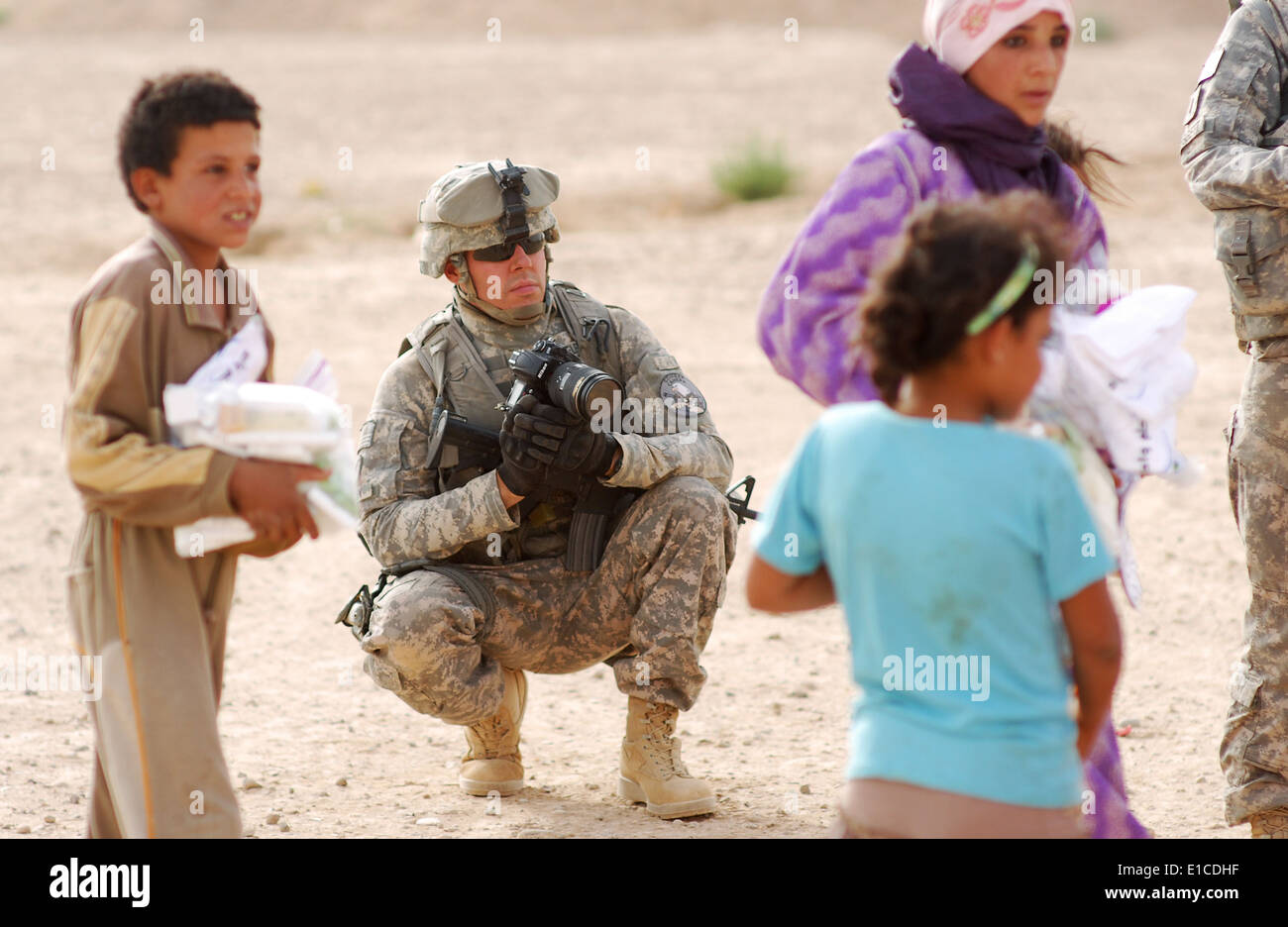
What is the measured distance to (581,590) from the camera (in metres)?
4.33

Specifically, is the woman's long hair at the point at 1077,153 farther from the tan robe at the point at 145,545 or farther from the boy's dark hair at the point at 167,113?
the tan robe at the point at 145,545

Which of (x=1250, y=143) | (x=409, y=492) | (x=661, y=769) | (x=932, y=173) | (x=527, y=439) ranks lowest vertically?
(x=661, y=769)

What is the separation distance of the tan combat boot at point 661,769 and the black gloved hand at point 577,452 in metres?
0.71

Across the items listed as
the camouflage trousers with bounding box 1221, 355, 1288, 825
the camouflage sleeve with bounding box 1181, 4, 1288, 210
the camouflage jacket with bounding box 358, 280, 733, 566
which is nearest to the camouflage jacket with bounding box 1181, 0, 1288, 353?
the camouflage sleeve with bounding box 1181, 4, 1288, 210

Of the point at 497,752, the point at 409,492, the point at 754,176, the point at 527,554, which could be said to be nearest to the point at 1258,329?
the point at 527,554

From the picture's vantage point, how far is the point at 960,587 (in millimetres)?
2273

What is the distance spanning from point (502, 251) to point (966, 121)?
5.23 ft

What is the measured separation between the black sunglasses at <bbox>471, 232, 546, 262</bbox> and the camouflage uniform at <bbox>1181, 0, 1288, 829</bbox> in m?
1.71

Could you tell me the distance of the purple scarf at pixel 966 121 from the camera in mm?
3002

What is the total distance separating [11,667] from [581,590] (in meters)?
2.44

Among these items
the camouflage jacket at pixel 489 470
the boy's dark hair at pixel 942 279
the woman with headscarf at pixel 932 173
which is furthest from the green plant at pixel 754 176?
the boy's dark hair at pixel 942 279

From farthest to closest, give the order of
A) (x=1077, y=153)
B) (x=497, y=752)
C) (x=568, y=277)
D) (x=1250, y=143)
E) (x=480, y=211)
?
(x=568, y=277) < (x=497, y=752) < (x=480, y=211) < (x=1250, y=143) < (x=1077, y=153)

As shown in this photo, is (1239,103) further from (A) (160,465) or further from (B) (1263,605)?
(A) (160,465)
